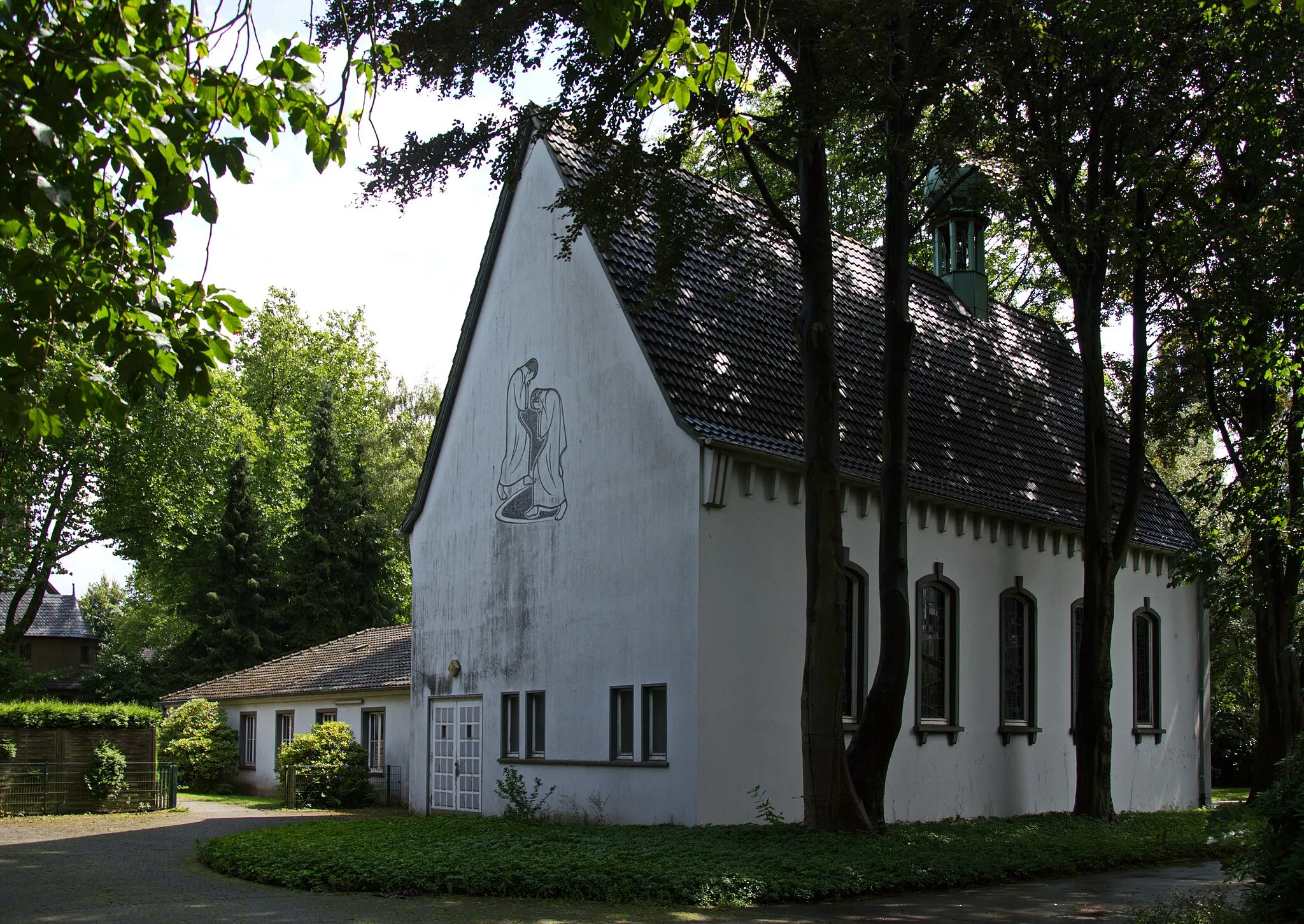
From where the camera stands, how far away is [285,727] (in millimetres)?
33250

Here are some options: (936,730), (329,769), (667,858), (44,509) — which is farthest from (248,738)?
(667,858)

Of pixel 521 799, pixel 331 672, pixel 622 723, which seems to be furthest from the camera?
pixel 331 672

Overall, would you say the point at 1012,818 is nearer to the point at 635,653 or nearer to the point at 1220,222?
the point at 635,653

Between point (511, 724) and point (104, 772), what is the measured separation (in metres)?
9.15

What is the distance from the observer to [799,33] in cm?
1543

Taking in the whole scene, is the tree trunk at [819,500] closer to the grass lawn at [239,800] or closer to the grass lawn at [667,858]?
the grass lawn at [667,858]

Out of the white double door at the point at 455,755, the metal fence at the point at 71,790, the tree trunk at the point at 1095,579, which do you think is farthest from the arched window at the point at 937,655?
the metal fence at the point at 71,790

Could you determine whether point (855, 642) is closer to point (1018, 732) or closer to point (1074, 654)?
point (1018, 732)

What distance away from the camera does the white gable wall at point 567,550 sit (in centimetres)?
1748

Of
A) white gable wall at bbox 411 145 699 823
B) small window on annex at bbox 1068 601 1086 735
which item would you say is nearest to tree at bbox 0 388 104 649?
white gable wall at bbox 411 145 699 823

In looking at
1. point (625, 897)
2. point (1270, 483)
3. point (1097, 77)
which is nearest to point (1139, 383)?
point (1270, 483)

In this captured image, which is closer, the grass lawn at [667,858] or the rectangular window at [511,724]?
the grass lawn at [667,858]

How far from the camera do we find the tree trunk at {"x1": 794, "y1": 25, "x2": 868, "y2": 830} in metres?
15.2

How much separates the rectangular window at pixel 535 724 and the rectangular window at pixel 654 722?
9.62ft
